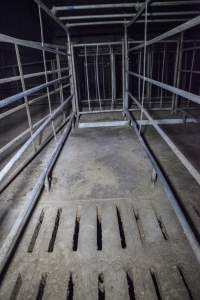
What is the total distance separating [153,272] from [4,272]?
1.02 meters

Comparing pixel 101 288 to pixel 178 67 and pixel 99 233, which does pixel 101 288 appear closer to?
pixel 99 233

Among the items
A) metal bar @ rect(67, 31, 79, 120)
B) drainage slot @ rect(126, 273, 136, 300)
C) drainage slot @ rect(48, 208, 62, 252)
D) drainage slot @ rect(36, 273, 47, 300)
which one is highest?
metal bar @ rect(67, 31, 79, 120)

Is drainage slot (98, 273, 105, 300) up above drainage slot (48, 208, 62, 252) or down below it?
below

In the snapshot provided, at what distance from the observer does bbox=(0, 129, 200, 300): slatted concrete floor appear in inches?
54.0

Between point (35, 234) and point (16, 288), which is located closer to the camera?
point (16, 288)

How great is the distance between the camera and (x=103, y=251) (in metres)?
1.63

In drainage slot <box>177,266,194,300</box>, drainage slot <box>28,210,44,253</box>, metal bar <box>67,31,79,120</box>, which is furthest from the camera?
metal bar <box>67,31,79,120</box>

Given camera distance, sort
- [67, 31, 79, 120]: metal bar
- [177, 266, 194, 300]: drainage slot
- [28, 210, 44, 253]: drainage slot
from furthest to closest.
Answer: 1. [67, 31, 79, 120]: metal bar
2. [28, 210, 44, 253]: drainage slot
3. [177, 266, 194, 300]: drainage slot

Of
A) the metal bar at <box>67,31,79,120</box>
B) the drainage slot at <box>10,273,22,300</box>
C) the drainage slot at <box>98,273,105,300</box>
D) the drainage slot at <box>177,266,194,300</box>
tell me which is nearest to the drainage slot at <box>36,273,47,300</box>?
the drainage slot at <box>10,273,22,300</box>

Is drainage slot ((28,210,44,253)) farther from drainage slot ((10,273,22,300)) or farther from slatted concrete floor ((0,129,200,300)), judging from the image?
drainage slot ((10,273,22,300))

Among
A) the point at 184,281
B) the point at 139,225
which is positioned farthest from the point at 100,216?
the point at 184,281

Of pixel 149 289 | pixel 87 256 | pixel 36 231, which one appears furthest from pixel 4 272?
pixel 149 289

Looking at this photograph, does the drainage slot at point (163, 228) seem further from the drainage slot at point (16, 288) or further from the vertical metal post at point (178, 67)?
the vertical metal post at point (178, 67)

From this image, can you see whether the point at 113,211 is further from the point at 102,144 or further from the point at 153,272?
the point at 102,144
